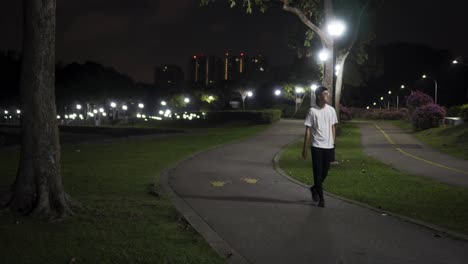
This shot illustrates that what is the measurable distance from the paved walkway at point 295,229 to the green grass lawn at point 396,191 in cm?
69

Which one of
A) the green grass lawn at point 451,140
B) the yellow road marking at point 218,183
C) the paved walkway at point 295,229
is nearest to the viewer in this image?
the paved walkway at point 295,229

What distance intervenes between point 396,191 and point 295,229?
451 centimetres

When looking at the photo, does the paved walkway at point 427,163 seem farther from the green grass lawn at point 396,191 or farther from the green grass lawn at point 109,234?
the green grass lawn at point 109,234

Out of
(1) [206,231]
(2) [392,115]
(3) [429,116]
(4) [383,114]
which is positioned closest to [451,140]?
(3) [429,116]

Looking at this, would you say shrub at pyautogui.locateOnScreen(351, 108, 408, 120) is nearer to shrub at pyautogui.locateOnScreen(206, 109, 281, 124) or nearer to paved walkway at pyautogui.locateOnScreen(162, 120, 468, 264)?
shrub at pyautogui.locateOnScreen(206, 109, 281, 124)

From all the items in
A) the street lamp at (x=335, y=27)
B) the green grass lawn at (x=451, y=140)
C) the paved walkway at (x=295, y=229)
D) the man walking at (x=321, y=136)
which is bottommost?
the paved walkway at (x=295, y=229)

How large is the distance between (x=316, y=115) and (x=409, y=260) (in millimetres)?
3502

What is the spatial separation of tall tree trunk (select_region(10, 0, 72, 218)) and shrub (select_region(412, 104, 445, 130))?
116 ft

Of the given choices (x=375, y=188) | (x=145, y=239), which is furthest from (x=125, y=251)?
(x=375, y=188)

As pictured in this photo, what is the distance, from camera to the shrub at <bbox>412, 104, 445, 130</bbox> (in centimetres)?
3888

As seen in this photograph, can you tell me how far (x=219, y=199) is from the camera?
392 inches

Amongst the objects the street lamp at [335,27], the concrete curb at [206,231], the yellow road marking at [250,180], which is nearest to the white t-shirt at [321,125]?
the concrete curb at [206,231]

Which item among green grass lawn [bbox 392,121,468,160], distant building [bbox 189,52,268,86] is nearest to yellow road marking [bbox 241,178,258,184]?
green grass lawn [bbox 392,121,468,160]

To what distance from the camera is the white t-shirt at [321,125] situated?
8.93 m
